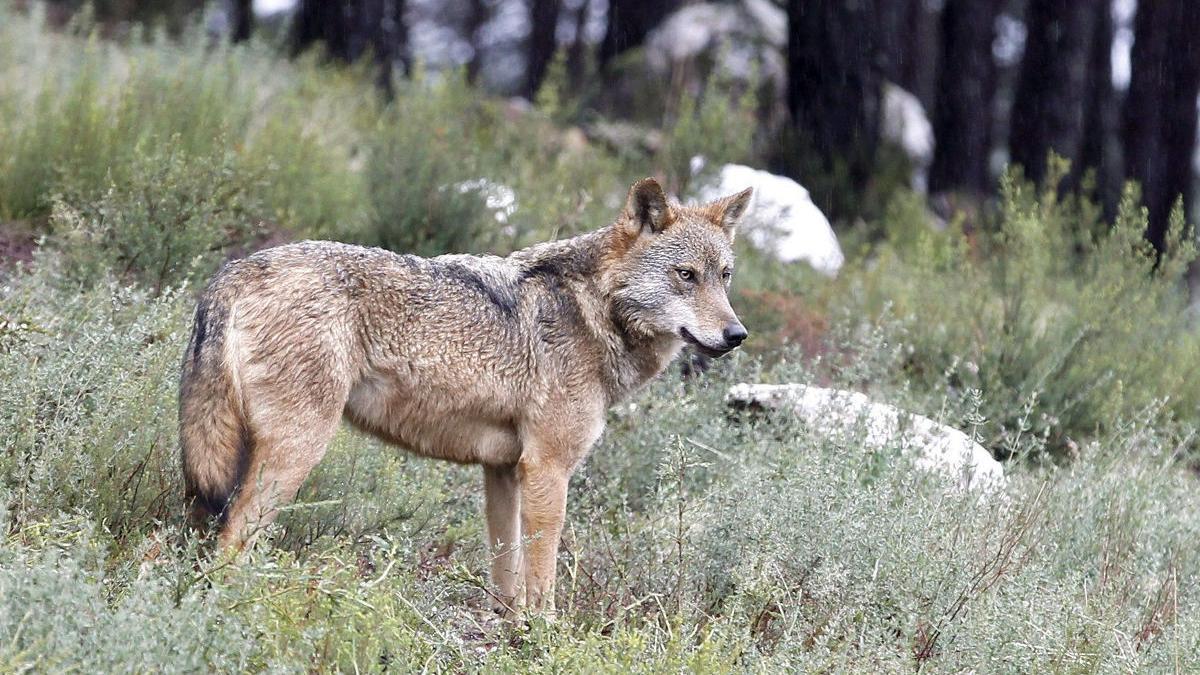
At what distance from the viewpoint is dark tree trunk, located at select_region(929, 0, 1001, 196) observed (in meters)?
21.6

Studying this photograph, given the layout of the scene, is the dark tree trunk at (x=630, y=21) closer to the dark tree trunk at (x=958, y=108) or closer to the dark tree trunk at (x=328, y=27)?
the dark tree trunk at (x=958, y=108)

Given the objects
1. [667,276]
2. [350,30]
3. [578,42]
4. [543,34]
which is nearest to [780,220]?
[667,276]

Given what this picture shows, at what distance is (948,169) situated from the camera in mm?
21625

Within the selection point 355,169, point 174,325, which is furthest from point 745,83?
point 174,325

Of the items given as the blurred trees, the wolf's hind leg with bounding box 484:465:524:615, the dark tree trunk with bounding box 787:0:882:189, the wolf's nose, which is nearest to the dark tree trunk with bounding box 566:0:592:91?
the blurred trees

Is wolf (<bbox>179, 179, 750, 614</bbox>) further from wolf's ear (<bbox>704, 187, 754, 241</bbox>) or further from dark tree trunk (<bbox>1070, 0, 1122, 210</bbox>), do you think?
dark tree trunk (<bbox>1070, 0, 1122, 210</bbox>)

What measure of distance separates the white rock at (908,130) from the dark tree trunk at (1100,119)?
7.45ft

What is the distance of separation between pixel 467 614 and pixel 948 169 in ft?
60.4

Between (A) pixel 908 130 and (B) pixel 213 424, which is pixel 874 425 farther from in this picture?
(A) pixel 908 130

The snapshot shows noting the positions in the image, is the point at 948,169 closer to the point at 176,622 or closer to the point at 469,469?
the point at 469,469

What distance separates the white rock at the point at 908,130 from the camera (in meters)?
17.8

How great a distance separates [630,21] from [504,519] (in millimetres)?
21939

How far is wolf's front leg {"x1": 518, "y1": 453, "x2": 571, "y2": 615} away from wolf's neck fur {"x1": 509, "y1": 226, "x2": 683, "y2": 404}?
0.56 metres

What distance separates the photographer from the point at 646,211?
6.02 meters
